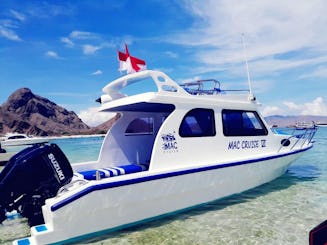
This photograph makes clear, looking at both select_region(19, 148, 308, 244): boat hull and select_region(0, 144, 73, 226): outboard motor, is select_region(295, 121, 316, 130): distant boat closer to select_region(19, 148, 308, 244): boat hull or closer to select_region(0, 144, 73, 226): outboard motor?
select_region(19, 148, 308, 244): boat hull

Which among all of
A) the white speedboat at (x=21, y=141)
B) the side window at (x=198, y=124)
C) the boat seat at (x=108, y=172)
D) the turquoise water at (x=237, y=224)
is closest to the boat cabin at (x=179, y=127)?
the side window at (x=198, y=124)

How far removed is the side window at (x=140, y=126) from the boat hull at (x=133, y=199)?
2504 millimetres

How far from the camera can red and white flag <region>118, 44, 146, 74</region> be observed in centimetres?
708

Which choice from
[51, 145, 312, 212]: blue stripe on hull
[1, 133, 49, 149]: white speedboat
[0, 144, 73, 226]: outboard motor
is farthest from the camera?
[1, 133, 49, 149]: white speedboat

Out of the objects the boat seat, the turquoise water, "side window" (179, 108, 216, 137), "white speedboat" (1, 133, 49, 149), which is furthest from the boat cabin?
"white speedboat" (1, 133, 49, 149)

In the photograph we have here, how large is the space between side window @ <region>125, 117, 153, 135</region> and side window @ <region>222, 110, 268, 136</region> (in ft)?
7.23

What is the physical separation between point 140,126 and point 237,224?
3759 millimetres

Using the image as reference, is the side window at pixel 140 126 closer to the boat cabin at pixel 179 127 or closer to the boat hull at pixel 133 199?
the boat cabin at pixel 179 127

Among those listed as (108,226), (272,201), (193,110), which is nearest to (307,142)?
(272,201)

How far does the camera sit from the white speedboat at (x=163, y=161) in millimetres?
4734

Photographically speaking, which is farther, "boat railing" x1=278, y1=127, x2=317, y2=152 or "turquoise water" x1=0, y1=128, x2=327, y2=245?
"boat railing" x1=278, y1=127, x2=317, y2=152

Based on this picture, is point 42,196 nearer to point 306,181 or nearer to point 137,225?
point 137,225

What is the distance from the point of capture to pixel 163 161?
19.1 feet

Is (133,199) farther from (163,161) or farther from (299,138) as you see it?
(299,138)
